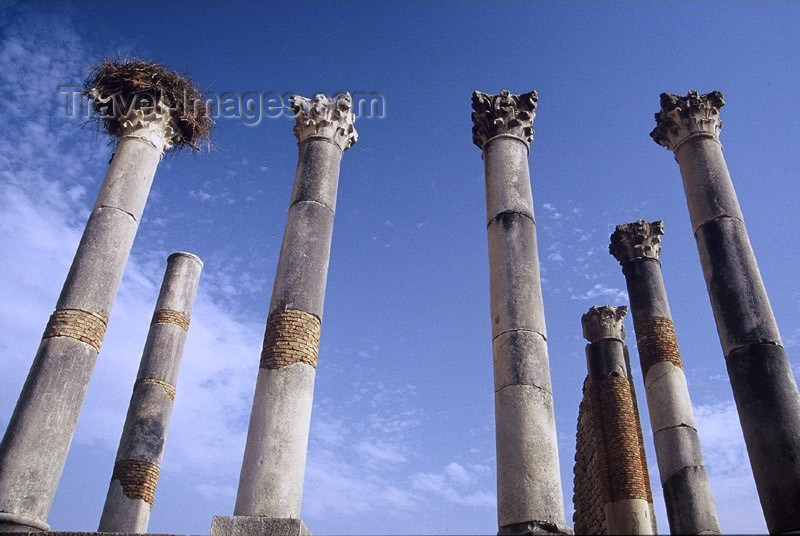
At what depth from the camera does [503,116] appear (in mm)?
10797

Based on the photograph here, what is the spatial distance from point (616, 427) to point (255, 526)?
889 cm

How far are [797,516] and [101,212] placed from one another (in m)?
9.90

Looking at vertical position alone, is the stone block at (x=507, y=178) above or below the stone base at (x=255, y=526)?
above

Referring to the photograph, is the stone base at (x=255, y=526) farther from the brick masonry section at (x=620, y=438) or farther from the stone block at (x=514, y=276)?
the brick masonry section at (x=620, y=438)

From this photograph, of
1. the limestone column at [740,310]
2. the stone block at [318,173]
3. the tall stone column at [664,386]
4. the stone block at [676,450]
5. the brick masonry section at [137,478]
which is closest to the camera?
the limestone column at [740,310]

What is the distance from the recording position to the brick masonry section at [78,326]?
8.68 meters

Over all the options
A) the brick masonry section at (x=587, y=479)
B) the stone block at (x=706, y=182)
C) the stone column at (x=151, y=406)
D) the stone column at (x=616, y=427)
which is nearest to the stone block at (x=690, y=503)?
the stone column at (x=616, y=427)

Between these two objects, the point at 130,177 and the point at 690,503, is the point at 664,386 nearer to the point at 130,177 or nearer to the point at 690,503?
the point at 690,503

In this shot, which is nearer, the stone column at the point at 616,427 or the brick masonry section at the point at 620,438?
the stone column at the point at 616,427

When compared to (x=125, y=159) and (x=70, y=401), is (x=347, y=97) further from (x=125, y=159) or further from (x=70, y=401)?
(x=70, y=401)

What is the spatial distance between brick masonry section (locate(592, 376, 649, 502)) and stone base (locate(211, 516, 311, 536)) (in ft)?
26.1

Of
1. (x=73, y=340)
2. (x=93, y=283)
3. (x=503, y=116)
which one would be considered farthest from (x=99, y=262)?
(x=503, y=116)

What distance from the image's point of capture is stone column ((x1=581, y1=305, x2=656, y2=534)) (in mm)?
12180

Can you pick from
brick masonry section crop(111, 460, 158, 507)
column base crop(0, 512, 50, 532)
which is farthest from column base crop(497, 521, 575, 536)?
brick masonry section crop(111, 460, 158, 507)
